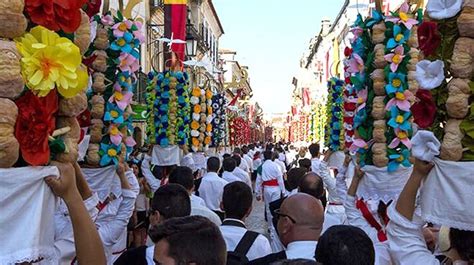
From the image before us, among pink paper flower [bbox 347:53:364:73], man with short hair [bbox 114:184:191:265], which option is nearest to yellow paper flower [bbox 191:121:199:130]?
pink paper flower [bbox 347:53:364:73]

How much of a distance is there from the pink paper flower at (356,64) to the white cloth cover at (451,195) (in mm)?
2945

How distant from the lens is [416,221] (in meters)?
3.54

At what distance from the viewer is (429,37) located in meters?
3.45

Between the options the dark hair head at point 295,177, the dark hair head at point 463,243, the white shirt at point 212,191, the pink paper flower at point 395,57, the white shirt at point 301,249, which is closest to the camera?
the dark hair head at point 463,243

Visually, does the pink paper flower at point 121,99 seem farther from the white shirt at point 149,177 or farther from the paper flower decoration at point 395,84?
the white shirt at point 149,177

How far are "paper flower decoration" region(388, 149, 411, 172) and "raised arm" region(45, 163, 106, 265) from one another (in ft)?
10.4

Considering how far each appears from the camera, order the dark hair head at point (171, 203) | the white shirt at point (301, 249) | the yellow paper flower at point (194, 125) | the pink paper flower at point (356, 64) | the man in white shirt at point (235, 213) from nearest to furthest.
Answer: the white shirt at point (301, 249) < the dark hair head at point (171, 203) < the man in white shirt at point (235, 213) < the pink paper flower at point (356, 64) < the yellow paper flower at point (194, 125)

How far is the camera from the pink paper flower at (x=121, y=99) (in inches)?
241

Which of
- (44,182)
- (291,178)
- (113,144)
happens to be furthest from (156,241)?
(291,178)

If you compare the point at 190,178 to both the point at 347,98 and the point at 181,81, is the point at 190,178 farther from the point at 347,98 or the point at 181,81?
the point at 181,81

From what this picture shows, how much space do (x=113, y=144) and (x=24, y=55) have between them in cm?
310

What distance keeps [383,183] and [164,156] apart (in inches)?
211

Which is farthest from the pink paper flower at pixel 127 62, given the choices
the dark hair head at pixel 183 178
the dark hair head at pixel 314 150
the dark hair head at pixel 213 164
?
the dark hair head at pixel 314 150

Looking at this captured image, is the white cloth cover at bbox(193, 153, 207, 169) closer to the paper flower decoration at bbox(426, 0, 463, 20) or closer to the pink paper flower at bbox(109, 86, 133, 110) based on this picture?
the pink paper flower at bbox(109, 86, 133, 110)
